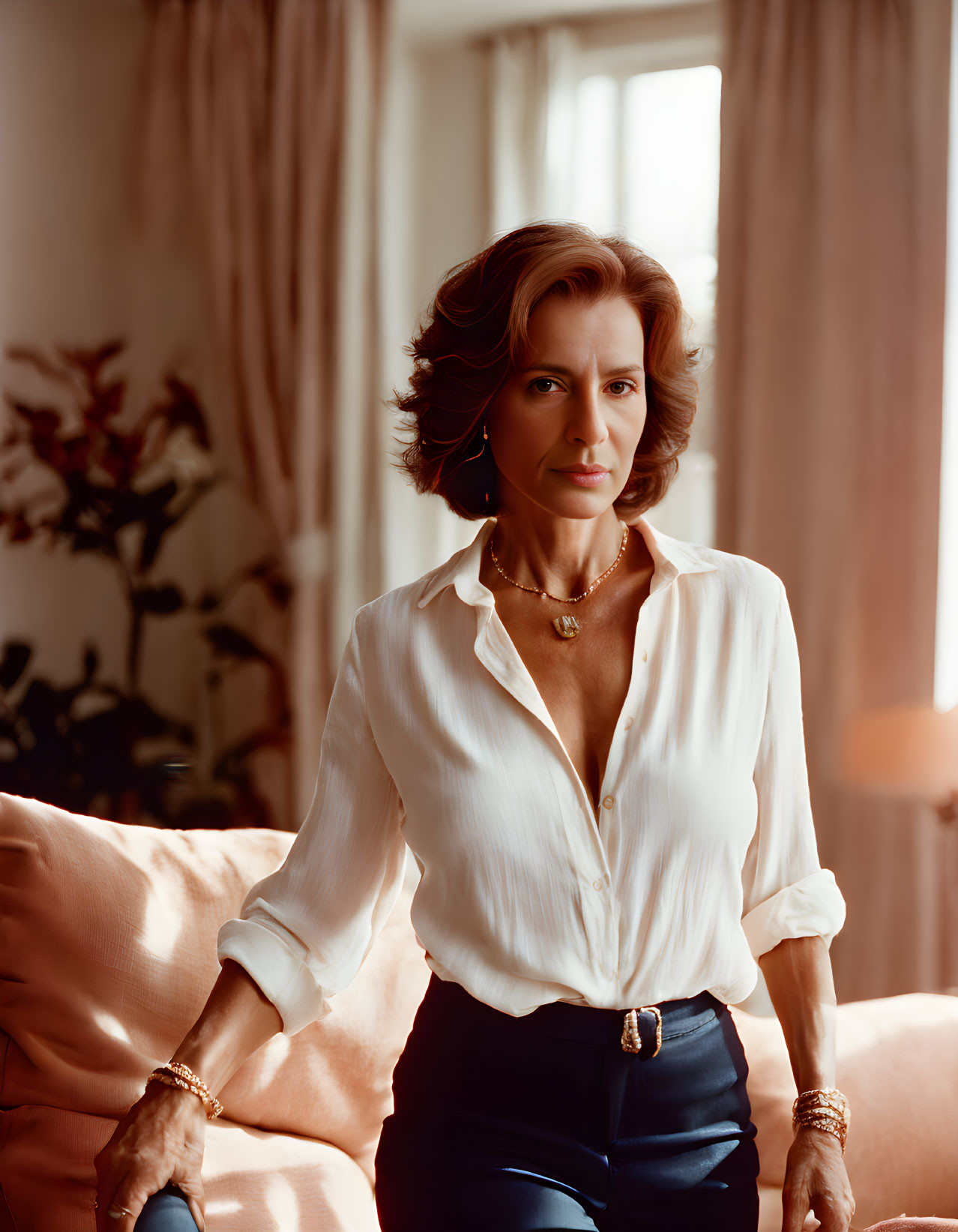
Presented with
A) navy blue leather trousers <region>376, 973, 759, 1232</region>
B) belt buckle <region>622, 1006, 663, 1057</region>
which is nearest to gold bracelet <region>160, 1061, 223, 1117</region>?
Result: navy blue leather trousers <region>376, 973, 759, 1232</region>

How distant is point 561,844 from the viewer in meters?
1.02

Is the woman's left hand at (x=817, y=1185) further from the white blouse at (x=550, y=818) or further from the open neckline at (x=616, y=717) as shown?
the open neckline at (x=616, y=717)

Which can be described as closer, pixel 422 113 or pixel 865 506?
pixel 865 506

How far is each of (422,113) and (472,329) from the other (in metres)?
2.43

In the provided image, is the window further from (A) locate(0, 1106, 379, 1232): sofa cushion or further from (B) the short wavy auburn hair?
(A) locate(0, 1106, 379, 1232): sofa cushion

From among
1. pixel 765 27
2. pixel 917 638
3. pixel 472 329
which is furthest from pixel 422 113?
pixel 472 329

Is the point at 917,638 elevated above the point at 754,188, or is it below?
below

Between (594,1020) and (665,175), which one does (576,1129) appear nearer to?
(594,1020)

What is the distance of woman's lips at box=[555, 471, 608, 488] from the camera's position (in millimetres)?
1085

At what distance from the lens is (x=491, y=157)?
311cm

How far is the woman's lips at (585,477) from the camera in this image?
108 centimetres

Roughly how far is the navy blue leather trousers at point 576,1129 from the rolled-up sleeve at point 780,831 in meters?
0.12

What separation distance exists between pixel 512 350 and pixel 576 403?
79 millimetres

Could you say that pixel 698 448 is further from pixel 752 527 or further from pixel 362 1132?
pixel 362 1132
